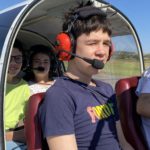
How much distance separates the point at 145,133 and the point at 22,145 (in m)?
1.08

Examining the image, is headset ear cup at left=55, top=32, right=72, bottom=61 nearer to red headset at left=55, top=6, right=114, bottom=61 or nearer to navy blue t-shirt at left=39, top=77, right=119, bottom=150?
red headset at left=55, top=6, right=114, bottom=61

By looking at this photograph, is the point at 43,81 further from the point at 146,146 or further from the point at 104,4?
the point at 146,146

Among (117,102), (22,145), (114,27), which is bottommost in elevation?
(22,145)

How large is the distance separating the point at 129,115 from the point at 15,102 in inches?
54.0

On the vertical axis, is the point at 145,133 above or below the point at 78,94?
below

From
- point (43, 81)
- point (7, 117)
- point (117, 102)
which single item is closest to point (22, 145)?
point (7, 117)

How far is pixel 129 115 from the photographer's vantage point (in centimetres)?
296

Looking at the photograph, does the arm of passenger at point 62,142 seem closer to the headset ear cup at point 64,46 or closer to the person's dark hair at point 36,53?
the headset ear cup at point 64,46

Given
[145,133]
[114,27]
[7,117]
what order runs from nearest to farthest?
[145,133] → [7,117] → [114,27]

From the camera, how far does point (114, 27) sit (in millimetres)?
4109

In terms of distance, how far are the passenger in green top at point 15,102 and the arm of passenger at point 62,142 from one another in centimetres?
116

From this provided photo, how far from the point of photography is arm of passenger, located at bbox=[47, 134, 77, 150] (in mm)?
2256

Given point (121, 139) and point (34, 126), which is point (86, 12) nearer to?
point (34, 126)

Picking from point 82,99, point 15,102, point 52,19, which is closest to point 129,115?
point 82,99
